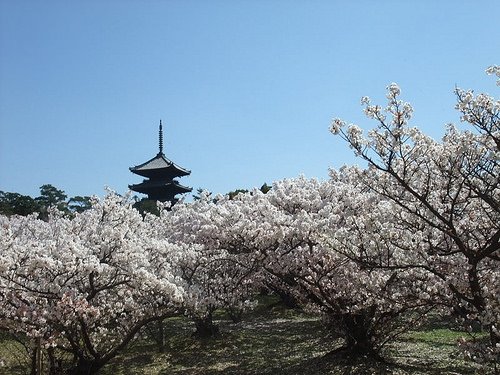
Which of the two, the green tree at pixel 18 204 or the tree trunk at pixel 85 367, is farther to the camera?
the green tree at pixel 18 204

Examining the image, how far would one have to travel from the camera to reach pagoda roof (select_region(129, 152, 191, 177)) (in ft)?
163

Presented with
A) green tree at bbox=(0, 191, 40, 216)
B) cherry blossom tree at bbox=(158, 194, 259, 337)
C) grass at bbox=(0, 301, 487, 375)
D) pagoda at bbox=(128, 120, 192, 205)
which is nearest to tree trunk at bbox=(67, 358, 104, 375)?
grass at bbox=(0, 301, 487, 375)

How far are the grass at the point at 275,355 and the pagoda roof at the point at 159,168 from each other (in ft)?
105

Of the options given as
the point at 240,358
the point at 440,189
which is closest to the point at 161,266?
the point at 240,358

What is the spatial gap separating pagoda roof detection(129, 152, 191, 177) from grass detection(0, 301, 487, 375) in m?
32.1

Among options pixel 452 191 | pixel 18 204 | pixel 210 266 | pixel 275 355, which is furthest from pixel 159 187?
pixel 452 191

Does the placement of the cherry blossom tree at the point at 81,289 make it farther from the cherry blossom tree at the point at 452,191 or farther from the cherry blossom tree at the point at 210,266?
the cherry blossom tree at the point at 452,191

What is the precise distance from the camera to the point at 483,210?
8766 mm

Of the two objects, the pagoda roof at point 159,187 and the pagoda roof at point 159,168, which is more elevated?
the pagoda roof at point 159,168

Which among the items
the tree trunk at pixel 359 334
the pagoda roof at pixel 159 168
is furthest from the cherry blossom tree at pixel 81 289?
the pagoda roof at pixel 159 168

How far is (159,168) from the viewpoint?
4938 centimetres

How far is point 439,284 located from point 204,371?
22.5ft

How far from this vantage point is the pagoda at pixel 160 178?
163 feet

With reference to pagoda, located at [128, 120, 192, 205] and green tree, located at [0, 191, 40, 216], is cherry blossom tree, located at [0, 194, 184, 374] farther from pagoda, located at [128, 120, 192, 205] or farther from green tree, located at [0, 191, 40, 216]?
green tree, located at [0, 191, 40, 216]
